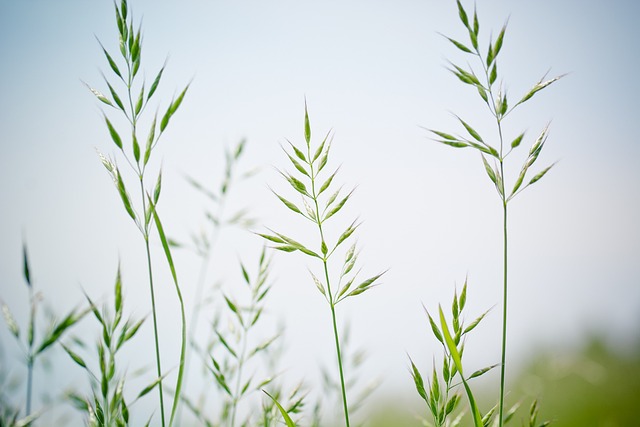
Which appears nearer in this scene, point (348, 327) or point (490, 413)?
point (490, 413)

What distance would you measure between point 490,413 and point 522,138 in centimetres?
67

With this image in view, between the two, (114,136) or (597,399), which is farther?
(597,399)

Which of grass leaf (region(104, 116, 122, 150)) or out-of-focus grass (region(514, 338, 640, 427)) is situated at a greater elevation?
grass leaf (region(104, 116, 122, 150))

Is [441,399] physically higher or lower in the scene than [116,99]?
lower

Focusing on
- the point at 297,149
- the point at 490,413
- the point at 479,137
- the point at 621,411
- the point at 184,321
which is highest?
the point at 297,149

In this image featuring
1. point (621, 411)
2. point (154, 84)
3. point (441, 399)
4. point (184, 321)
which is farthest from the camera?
point (621, 411)

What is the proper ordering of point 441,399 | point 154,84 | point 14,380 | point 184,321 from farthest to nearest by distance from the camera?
point 14,380 → point 154,84 → point 441,399 → point 184,321

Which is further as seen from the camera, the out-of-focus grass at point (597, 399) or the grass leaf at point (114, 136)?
the out-of-focus grass at point (597, 399)

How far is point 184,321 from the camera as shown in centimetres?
99

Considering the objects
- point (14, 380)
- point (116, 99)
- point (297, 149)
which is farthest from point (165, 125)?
point (14, 380)

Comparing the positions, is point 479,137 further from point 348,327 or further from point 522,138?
point 348,327

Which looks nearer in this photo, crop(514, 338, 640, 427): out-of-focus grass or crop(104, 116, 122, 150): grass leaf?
crop(104, 116, 122, 150): grass leaf

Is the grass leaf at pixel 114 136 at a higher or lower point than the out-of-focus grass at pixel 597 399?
higher

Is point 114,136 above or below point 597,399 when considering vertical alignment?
above
